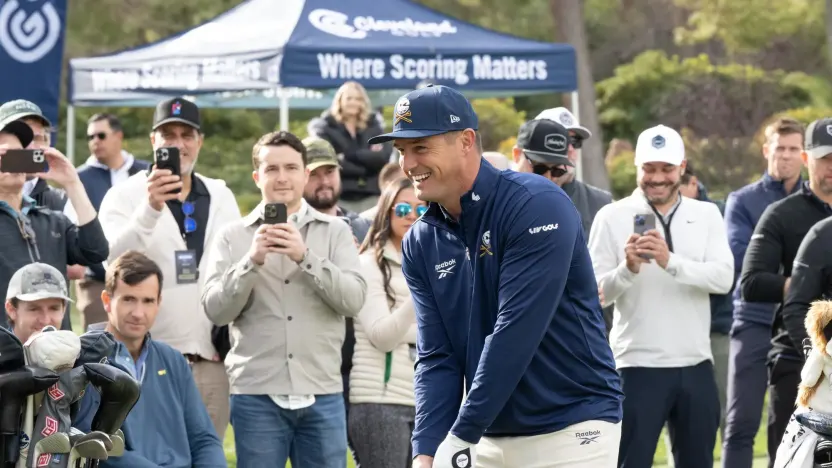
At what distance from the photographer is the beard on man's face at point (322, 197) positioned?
29.1 ft

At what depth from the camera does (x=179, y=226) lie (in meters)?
7.84

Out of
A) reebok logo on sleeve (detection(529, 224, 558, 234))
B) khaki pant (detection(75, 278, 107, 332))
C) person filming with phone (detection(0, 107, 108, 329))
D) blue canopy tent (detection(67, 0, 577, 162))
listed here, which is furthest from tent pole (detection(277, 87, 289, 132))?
reebok logo on sleeve (detection(529, 224, 558, 234))

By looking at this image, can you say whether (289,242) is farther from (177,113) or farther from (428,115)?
(428,115)

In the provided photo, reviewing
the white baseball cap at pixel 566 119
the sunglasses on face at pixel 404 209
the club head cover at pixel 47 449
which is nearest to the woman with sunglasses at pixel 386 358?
the sunglasses on face at pixel 404 209

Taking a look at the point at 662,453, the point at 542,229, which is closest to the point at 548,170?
the point at 542,229

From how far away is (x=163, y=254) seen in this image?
768 centimetres

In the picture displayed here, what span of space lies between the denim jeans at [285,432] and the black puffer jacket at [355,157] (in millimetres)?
4556

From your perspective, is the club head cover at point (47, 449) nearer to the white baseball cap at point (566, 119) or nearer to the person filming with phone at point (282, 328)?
the person filming with phone at point (282, 328)

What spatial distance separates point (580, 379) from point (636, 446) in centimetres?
293

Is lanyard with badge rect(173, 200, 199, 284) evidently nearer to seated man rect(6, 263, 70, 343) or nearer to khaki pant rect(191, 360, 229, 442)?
khaki pant rect(191, 360, 229, 442)

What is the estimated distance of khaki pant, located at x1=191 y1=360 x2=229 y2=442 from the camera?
25.6ft

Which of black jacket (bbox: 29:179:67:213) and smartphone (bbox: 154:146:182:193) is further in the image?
black jacket (bbox: 29:179:67:213)

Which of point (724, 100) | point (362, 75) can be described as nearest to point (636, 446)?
point (362, 75)

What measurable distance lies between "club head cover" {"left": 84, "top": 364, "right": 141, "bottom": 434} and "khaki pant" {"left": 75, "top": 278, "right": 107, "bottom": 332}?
294 cm
